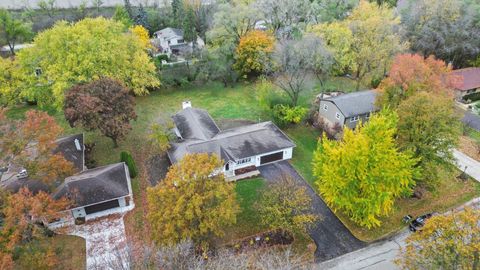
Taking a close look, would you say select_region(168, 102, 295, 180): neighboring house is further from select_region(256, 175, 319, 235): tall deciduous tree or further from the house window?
select_region(256, 175, 319, 235): tall deciduous tree

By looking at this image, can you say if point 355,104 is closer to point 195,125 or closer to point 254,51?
point 254,51

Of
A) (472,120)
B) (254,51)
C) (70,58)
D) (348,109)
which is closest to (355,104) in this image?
(348,109)

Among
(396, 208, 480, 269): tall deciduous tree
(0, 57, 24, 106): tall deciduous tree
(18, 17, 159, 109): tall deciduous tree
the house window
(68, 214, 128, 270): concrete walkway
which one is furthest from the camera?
(0, 57, 24, 106): tall deciduous tree

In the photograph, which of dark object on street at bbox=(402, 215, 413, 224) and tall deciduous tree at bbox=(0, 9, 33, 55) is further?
tall deciduous tree at bbox=(0, 9, 33, 55)

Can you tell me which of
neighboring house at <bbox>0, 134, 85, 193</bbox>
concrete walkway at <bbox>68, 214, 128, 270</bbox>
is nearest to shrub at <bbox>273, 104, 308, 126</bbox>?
concrete walkway at <bbox>68, 214, 128, 270</bbox>

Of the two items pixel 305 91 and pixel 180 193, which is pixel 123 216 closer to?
pixel 180 193

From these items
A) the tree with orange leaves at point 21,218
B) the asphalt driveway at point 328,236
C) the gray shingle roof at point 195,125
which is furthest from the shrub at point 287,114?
the tree with orange leaves at point 21,218
